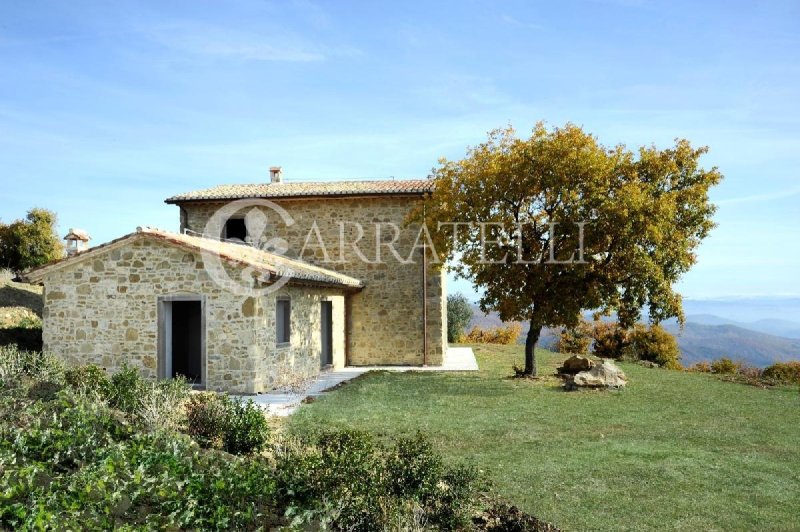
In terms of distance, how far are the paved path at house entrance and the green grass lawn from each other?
568mm

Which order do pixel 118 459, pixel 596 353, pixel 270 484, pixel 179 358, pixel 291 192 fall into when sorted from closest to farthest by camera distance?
pixel 270 484 < pixel 118 459 < pixel 179 358 < pixel 291 192 < pixel 596 353

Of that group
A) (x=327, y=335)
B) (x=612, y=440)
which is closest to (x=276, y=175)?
(x=327, y=335)

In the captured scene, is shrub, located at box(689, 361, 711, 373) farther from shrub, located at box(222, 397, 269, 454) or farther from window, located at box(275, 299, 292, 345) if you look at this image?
shrub, located at box(222, 397, 269, 454)

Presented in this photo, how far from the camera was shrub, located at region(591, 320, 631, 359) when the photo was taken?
1172 inches

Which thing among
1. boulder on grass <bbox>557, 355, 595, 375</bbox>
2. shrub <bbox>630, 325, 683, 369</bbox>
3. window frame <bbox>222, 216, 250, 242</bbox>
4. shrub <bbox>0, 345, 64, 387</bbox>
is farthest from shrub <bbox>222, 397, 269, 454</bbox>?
shrub <bbox>630, 325, 683, 369</bbox>

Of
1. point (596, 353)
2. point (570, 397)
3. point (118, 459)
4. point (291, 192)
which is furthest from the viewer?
point (596, 353)

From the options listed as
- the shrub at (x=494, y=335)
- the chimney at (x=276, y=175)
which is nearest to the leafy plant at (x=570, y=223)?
the chimney at (x=276, y=175)

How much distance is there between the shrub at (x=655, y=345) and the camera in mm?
28969

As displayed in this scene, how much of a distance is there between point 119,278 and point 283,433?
7554mm

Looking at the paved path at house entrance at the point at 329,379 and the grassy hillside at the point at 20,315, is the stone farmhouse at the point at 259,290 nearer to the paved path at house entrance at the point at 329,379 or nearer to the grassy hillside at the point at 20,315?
the paved path at house entrance at the point at 329,379

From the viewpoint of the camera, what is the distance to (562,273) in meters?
17.9

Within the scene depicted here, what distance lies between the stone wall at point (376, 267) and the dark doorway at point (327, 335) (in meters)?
1.60

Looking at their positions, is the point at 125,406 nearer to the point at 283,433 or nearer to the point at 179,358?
the point at 283,433

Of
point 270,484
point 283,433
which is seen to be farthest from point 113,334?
point 270,484
